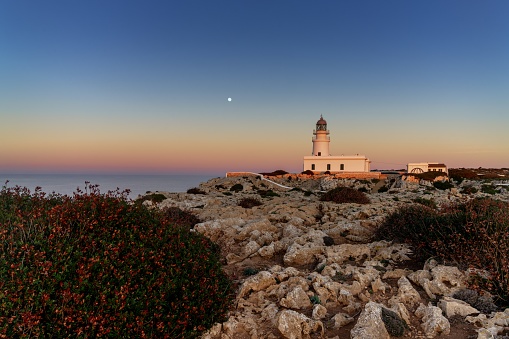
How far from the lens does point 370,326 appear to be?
14.3 ft

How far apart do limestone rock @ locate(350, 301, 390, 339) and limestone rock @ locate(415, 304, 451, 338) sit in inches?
26.4

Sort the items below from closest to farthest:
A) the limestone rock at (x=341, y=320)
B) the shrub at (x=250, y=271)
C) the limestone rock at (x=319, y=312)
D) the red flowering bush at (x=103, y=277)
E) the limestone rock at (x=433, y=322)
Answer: the red flowering bush at (x=103, y=277) < the limestone rock at (x=433, y=322) < the limestone rock at (x=341, y=320) < the limestone rock at (x=319, y=312) < the shrub at (x=250, y=271)

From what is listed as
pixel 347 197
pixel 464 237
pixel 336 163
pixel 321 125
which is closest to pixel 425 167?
pixel 336 163

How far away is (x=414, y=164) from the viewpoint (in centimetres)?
5809

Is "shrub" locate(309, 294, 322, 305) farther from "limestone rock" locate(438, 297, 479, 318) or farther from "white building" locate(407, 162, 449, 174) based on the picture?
"white building" locate(407, 162, 449, 174)

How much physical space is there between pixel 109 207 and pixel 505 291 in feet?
22.9

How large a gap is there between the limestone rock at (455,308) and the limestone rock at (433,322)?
0.90 feet

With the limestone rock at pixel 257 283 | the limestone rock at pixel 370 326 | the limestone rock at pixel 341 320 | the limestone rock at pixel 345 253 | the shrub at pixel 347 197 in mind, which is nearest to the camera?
the limestone rock at pixel 370 326

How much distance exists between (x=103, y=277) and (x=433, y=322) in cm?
475

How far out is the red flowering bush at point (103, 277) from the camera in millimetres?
3275

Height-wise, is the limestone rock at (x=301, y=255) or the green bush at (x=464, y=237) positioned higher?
the green bush at (x=464, y=237)

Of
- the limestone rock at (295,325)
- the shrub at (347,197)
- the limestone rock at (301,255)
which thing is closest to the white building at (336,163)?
the shrub at (347,197)

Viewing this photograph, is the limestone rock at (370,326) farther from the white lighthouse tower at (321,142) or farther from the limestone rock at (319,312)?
the white lighthouse tower at (321,142)

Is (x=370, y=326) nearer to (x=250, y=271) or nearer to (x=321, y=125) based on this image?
(x=250, y=271)
